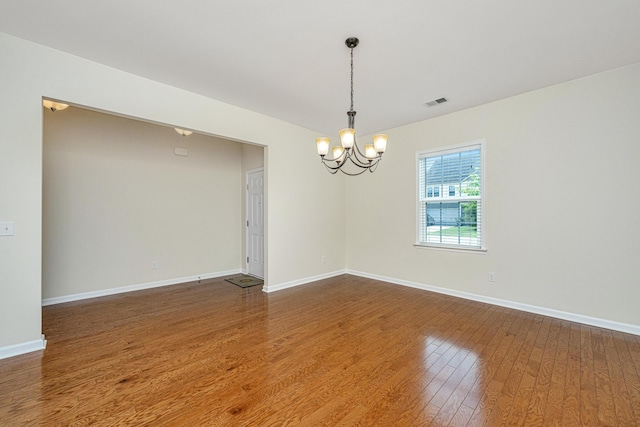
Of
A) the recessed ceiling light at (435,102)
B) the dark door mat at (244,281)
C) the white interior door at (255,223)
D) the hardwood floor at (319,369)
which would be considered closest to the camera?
the hardwood floor at (319,369)

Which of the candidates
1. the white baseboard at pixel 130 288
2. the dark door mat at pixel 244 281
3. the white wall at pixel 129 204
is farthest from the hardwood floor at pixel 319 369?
the dark door mat at pixel 244 281

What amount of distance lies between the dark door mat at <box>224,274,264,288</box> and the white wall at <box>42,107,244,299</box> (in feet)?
1.25

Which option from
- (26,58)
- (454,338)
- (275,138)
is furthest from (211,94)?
(454,338)

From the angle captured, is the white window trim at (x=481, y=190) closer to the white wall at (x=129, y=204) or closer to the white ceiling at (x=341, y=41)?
the white ceiling at (x=341, y=41)

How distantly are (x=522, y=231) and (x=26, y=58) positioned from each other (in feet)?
18.6

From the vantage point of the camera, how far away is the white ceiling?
2045 millimetres

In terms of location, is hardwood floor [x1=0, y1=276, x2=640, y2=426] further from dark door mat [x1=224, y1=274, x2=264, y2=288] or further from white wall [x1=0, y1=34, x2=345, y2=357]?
dark door mat [x1=224, y1=274, x2=264, y2=288]

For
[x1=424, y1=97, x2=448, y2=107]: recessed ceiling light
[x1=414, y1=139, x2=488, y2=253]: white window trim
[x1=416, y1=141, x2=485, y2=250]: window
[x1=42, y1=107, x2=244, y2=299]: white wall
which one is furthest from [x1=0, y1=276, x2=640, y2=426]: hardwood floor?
[x1=424, y1=97, x2=448, y2=107]: recessed ceiling light

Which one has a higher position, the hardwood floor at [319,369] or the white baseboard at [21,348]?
the white baseboard at [21,348]

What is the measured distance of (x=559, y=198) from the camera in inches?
127

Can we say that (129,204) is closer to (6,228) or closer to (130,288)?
(130,288)

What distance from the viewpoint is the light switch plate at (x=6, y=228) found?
2.34 meters

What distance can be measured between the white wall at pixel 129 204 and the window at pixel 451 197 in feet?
12.1

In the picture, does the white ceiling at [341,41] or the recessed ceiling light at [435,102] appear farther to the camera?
the recessed ceiling light at [435,102]
